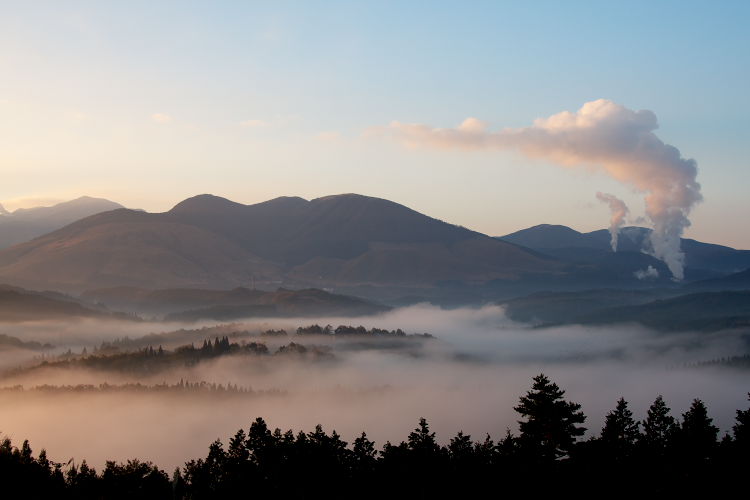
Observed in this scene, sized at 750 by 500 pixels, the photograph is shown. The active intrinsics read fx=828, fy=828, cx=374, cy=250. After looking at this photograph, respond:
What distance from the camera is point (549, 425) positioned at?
62062mm

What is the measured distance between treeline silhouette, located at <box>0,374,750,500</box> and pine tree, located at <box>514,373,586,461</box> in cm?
8

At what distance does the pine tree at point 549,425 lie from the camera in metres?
61.8

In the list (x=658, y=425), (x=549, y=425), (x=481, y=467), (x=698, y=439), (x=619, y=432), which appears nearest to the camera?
(x=549, y=425)

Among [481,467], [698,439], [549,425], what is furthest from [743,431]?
[481,467]

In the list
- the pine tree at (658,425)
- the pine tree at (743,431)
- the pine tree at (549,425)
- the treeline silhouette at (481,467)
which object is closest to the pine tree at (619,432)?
the treeline silhouette at (481,467)

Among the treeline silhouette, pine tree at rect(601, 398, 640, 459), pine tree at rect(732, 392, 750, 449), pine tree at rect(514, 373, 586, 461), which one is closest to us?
the treeline silhouette

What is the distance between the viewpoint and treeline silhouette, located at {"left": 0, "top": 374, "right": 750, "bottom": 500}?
5994cm

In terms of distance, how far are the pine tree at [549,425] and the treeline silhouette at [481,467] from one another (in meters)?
0.08

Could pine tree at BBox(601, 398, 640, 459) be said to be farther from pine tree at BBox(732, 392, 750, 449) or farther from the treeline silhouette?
pine tree at BBox(732, 392, 750, 449)

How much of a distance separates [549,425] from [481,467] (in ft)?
40.6

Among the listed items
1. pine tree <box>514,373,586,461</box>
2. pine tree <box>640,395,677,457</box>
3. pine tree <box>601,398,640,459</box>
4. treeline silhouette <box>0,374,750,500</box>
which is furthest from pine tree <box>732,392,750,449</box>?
pine tree <box>514,373,586,461</box>

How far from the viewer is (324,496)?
72.0 meters

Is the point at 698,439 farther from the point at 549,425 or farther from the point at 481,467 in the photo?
the point at 549,425

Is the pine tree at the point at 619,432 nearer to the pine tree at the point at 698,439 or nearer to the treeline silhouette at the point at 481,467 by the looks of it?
the treeline silhouette at the point at 481,467
